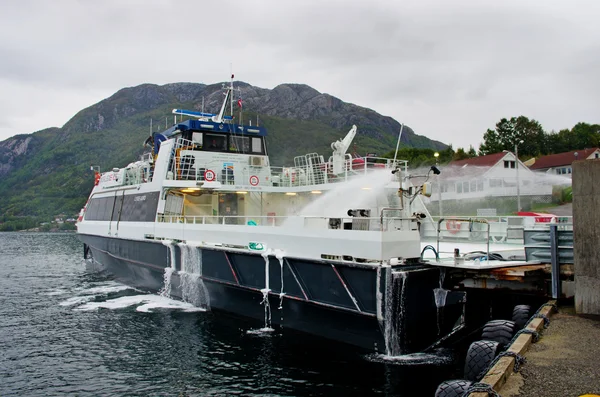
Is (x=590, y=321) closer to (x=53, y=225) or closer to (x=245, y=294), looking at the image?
(x=245, y=294)

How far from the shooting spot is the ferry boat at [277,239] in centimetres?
952

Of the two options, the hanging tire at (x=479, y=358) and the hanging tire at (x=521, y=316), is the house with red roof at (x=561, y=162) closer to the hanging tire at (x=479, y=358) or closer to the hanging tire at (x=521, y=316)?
the hanging tire at (x=521, y=316)

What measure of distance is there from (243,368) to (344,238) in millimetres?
3451

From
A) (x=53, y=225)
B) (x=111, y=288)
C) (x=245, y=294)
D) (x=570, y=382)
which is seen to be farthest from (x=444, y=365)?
(x=53, y=225)

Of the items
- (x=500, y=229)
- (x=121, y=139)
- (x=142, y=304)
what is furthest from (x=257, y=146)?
(x=121, y=139)

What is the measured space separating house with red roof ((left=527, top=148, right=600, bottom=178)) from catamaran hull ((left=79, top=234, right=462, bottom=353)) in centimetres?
4410

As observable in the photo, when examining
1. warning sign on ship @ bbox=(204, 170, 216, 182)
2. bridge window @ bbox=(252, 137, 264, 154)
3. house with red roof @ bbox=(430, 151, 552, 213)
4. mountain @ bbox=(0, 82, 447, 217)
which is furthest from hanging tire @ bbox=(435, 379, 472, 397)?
mountain @ bbox=(0, 82, 447, 217)

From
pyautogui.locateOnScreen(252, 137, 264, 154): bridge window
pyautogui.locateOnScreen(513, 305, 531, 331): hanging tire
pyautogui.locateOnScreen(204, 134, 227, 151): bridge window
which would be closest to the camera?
pyautogui.locateOnScreen(513, 305, 531, 331): hanging tire

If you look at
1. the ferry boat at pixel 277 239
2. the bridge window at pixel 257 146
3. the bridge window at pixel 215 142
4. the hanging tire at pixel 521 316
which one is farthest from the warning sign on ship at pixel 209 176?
the hanging tire at pixel 521 316

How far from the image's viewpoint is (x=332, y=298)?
10133mm

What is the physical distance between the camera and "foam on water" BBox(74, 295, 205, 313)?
1491cm

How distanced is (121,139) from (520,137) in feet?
455

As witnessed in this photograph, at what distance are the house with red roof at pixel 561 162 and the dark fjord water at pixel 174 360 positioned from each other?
45.1m

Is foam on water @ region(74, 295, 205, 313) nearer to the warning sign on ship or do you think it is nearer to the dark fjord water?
the dark fjord water
